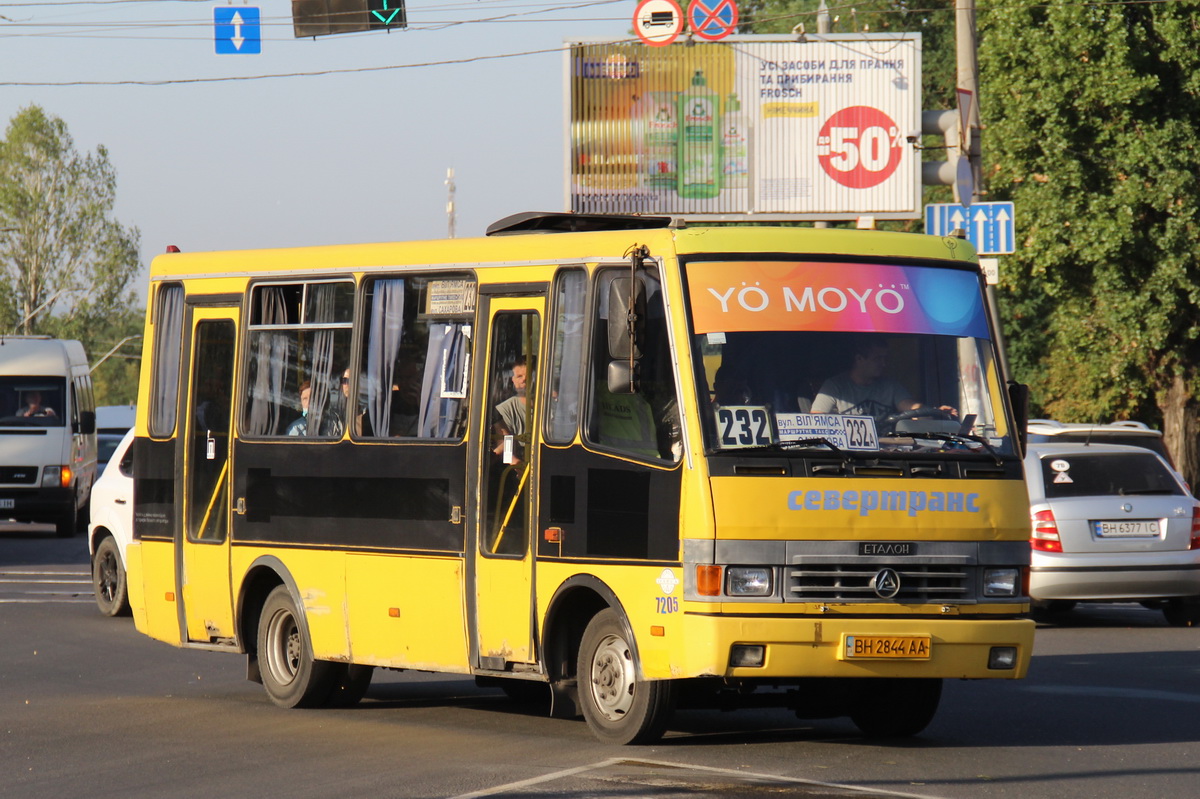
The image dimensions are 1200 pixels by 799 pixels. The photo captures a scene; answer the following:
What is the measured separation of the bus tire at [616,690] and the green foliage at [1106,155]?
25.7m

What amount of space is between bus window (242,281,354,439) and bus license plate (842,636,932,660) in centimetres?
379

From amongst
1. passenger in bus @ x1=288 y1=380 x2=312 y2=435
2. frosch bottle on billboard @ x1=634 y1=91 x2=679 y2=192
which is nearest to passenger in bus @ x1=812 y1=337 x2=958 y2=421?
passenger in bus @ x1=288 y1=380 x2=312 y2=435

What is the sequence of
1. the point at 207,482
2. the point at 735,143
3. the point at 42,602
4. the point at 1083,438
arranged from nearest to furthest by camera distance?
the point at 207,482, the point at 1083,438, the point at 42,602, the point at 735,143

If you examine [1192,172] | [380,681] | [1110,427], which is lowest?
[380,681]

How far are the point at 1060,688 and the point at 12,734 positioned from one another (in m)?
6.51

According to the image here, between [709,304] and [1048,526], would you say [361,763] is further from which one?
[1048,526]

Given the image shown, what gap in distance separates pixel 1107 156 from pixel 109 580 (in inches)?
861

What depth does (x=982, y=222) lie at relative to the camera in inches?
775

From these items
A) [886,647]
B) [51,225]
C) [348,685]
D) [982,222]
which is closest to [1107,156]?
[982,222]

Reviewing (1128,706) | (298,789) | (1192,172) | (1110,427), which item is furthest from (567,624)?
(1192,172)

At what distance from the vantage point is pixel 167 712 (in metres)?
11.6

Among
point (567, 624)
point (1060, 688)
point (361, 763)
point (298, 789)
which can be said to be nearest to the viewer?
point (298, 789)

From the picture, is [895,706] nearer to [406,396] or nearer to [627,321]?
[627,321]

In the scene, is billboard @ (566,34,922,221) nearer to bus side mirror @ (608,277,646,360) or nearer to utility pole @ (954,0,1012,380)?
utility pole @ (954,0,1012,380)
